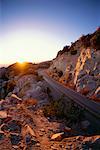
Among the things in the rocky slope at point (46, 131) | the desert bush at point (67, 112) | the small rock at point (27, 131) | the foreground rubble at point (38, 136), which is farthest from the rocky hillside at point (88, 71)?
the small rock at point (27, 131)

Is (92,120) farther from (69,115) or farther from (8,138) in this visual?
(8,138)

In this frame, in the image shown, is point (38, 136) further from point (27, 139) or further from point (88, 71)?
point (88, 71)

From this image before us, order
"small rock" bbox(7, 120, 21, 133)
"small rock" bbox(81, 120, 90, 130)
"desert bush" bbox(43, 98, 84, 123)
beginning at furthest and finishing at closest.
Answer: "desert bush" bbox(43, 98, 84, 123), "small rock" bbox(81, 120, 90, 130), "small rock" bbox(7, 120, 21, 133)

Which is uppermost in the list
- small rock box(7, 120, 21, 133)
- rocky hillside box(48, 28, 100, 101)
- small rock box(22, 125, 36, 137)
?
rocky hillside box(48, 28, 100, 101)

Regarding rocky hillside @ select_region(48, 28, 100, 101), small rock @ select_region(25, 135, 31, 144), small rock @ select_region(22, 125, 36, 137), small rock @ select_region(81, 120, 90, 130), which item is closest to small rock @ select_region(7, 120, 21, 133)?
small rock @ select_region(22, 125, 36, 137)

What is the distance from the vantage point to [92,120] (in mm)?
17547

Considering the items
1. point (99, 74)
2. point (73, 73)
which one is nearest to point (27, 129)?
point (99, 74)

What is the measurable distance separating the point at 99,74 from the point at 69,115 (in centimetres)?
1338

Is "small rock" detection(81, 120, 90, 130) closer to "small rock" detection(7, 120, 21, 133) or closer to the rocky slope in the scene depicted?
the rocky slope

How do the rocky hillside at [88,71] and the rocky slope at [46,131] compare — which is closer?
the rocky slope at [46,131]

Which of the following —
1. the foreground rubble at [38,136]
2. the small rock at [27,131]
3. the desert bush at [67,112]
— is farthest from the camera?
the desert bush at [67,112]

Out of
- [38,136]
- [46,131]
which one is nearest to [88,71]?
[46,131]

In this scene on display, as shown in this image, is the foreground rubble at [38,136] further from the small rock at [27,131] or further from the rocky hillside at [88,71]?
the rocky hillside at [88,71]

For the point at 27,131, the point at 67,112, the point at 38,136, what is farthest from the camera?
the point at 67,112
